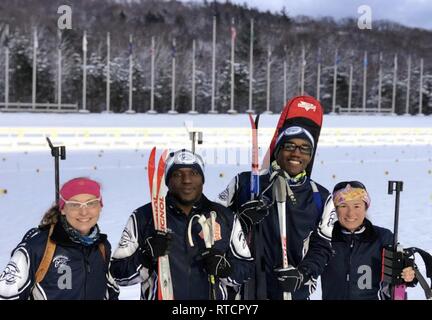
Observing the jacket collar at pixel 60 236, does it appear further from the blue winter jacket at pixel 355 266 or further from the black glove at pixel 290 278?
the blue winter jacket at pixel 355 266

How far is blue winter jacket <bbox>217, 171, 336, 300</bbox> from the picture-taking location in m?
3.29

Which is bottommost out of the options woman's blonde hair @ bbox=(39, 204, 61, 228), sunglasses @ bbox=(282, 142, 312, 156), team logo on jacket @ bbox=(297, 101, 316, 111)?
woman's blonde hair @ bbox=(39, 204, 61, 228)

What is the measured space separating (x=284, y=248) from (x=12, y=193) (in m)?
8.55

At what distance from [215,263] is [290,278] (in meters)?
0.49

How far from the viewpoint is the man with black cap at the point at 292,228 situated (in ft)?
10.8

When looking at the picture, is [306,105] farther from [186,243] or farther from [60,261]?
[60,261]

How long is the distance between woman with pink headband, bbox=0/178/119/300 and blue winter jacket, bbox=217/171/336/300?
0.92 meters

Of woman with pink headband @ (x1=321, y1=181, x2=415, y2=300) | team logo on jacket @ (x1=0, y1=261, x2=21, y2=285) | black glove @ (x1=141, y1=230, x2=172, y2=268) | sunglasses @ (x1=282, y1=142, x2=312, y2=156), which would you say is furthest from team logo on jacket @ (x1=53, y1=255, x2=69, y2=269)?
woman with pink headband @ (x1=321, y1=181, x2=415, y2=300)

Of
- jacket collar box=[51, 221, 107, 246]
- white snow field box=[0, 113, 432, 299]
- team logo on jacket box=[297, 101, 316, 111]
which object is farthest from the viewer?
white snow field box=[0, 113, 432, 299]

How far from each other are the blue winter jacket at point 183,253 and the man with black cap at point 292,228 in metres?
0.17

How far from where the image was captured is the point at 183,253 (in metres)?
3.05

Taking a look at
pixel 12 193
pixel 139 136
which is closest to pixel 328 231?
pixel 12 193

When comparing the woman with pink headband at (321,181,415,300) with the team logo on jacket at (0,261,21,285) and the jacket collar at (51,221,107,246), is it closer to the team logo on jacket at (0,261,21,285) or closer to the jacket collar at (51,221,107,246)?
the jacket collar at (51,221,107,246)

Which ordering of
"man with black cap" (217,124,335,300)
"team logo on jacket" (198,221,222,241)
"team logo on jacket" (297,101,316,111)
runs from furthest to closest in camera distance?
"team logo on jacket" (297,101,316,111) < "man with black cap" (217,124,335,300) < "team logo on jacket" (198,221,222,241)
